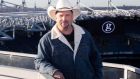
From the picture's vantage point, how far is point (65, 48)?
10.3 ft

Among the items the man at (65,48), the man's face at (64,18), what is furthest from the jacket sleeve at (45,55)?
the man's face at (64,18)

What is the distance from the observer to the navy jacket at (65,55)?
315 centimetres

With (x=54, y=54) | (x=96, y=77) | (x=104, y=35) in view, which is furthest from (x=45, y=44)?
(x=104, y=35)

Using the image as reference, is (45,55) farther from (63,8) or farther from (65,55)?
(63,8)

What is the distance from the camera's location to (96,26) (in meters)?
22.0

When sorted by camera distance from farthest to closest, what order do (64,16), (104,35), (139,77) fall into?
(104,35), (139,77), (64,16)

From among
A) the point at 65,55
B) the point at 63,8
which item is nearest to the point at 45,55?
the point at 65,55

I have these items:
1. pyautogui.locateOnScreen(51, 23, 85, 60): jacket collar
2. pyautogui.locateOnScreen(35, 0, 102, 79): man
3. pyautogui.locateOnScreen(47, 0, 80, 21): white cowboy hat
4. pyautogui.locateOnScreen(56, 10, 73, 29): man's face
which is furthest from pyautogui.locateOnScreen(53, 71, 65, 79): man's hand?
pyautogui.locateOnScreen(47, 0, 80, 21): white cowboy hat

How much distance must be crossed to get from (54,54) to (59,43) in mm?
90

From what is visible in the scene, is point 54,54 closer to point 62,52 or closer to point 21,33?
point 62,52

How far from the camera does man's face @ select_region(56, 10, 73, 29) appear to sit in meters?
3.11

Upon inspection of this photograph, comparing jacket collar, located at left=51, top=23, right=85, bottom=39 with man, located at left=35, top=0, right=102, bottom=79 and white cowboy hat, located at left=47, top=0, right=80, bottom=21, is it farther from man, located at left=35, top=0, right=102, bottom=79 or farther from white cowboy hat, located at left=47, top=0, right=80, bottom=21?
white cowboy hat, located at left=47, top=0, right=80, bottom=21

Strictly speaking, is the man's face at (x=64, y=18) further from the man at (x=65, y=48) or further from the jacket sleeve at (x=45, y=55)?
the jacket sleeve at (x=45, y=55)

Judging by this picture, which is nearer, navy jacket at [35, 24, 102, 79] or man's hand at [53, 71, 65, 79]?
man's hand at [53, 71, 65, 79]
